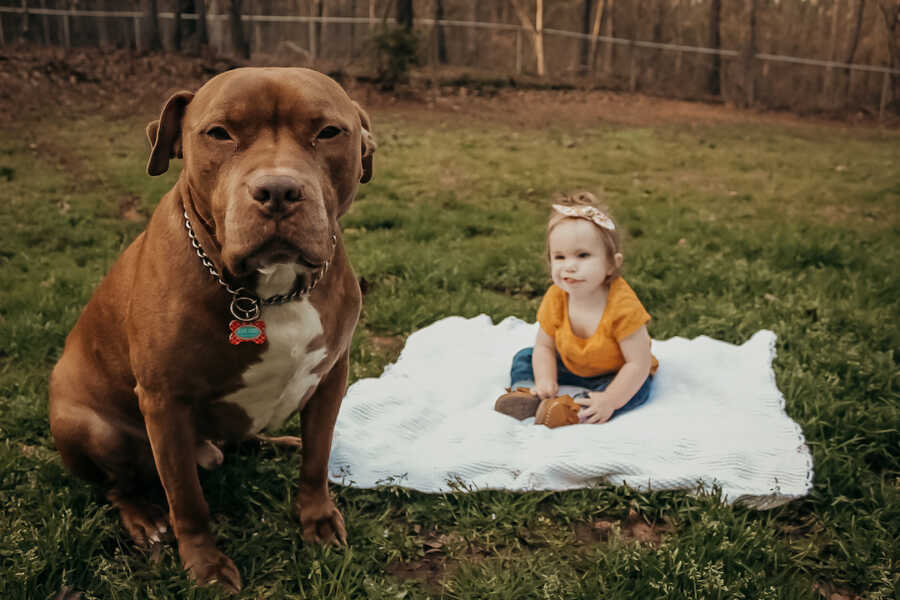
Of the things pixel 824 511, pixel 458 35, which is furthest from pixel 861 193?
pixel 458 35

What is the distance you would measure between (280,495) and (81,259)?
314 cm

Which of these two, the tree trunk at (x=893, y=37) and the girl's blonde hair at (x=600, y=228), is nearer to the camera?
the girl's blonde hair at (x=600, y=228)

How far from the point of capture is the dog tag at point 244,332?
2105 mm

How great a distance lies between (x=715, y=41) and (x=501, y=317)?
512 inches

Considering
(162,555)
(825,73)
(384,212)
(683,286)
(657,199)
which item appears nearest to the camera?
(162,555)

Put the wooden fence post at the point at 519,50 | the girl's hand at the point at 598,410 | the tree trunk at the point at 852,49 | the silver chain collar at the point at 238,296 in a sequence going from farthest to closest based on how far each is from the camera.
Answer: the wooden fence post at the point at 519,50 → the tree trunk at the point at 852,49 → the girl's hand at the point at 598,410 → the silver chain collar at the point at 238,296

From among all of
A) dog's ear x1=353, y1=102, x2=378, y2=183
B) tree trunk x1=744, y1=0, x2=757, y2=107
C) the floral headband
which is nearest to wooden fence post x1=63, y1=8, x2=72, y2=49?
the floral headband

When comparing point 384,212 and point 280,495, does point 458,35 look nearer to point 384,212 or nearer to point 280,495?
point 384,212

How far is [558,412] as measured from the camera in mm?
3262

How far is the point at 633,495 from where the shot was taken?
112 inches

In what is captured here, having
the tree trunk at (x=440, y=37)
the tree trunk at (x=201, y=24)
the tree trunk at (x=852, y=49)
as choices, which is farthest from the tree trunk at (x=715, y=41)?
the tree trunk at (x=201, y=24)

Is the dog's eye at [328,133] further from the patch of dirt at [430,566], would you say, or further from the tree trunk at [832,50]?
the tree trunk at [832,50]

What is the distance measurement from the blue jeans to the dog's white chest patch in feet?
4.93

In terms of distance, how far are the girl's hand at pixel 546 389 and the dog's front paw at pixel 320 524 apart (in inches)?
47.9
